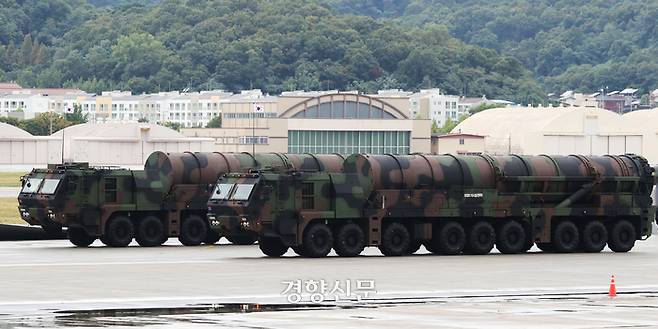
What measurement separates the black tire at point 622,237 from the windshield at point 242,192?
35.7ft

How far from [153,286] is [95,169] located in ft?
53.7

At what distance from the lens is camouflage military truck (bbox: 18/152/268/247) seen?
4897cm

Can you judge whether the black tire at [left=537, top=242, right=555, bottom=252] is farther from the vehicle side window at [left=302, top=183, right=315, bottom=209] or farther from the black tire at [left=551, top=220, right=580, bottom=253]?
the vehicle side window at [left=302, top=183, right=315, bottom=209]

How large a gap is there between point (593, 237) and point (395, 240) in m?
6.26

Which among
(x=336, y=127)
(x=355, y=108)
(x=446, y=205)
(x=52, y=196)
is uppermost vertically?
(x=355, y=108)

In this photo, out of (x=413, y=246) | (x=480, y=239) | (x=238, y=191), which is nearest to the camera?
(x=238, y=191)

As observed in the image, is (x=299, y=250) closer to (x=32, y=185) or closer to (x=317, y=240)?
(x=317, y=240)

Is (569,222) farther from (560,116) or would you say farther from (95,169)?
(560,116)

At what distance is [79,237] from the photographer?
50.2 metres

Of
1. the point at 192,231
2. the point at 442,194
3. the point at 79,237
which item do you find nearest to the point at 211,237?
the point at 192,231

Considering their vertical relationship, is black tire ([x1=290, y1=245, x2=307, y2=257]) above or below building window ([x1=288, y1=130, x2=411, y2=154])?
below

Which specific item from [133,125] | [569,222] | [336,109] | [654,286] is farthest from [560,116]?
[654,286]

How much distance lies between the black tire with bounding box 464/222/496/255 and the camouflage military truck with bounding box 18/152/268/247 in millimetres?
6895

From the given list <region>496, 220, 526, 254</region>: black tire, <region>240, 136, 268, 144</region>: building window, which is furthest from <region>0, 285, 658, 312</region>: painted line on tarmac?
<region>240, 136, 268, 144</region>: building window
